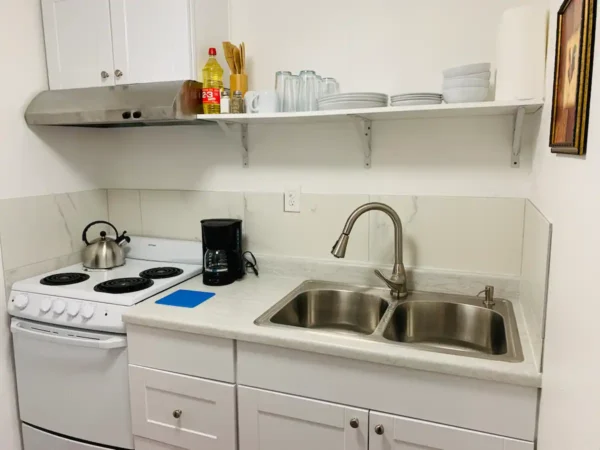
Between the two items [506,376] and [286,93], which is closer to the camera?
[506,376]

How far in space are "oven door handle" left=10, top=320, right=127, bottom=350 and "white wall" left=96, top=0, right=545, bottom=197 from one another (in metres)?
0.81

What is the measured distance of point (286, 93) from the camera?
176cm

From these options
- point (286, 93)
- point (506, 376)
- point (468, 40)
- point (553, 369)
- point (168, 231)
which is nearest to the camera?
point (553, 369)

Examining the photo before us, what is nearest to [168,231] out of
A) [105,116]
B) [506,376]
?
[105,116]

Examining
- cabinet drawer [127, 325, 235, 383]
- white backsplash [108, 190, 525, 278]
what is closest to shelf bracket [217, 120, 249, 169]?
white backsplash [108, 190, 525, 278]

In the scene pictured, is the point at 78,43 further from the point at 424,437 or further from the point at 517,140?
the point at 424,437

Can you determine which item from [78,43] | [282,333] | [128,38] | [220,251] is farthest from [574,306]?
[78,43]

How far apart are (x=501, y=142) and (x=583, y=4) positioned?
0.89 metres

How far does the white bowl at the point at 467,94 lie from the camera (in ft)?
4.77

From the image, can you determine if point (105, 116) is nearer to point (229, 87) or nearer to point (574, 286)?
point (229, 87)

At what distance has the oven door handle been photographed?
1624 mm

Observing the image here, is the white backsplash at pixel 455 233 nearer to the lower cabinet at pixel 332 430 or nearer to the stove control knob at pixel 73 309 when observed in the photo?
the lower cabinet at pixel 332 430

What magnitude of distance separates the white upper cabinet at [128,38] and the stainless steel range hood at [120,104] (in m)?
0.05

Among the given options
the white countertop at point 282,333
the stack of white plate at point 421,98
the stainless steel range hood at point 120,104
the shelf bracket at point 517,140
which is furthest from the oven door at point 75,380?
the shelf bracket at point 517,140
